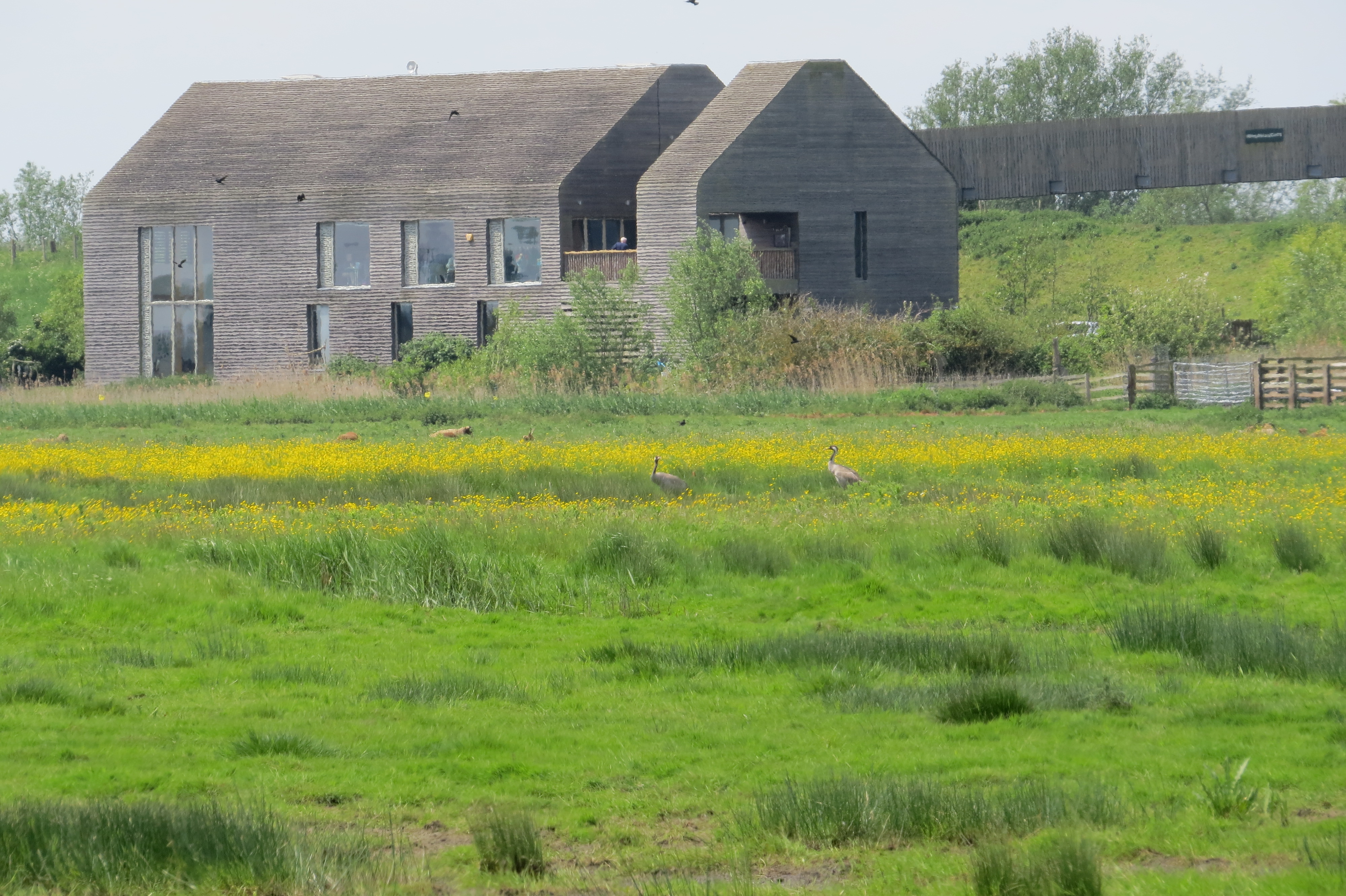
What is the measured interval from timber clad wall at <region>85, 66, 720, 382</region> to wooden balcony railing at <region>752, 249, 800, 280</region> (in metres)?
7.57

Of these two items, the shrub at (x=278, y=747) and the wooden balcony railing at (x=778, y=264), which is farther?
the wooden balcony railing at (x=778, y=264)

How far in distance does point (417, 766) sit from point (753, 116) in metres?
44.9

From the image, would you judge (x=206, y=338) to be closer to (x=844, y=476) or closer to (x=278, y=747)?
(x=844, y=476)

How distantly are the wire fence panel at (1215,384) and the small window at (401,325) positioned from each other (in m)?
28.8

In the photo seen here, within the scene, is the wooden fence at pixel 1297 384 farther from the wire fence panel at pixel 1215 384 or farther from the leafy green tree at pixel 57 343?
the leafy green tree at pixel 57 343

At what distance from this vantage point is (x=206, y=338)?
2261 inches

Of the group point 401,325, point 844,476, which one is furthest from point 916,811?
point 401,325

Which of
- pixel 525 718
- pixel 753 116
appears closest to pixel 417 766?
pixel 525 718

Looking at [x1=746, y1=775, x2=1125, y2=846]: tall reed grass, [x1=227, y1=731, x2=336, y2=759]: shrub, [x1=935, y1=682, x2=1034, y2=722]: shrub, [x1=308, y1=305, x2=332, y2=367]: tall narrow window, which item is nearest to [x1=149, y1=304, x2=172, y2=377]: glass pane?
[x1=308, y1=305, x2=332, y2=367]: tall narrow window

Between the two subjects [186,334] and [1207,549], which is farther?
[186,334]

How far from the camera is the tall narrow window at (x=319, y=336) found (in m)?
56.6

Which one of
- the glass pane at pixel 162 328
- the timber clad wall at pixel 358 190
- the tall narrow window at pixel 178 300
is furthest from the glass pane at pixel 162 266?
the timber clad wall at pixel 358 190

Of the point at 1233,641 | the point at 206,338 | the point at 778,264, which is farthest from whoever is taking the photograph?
the point at 206,338

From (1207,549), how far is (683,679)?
22.2 feet
